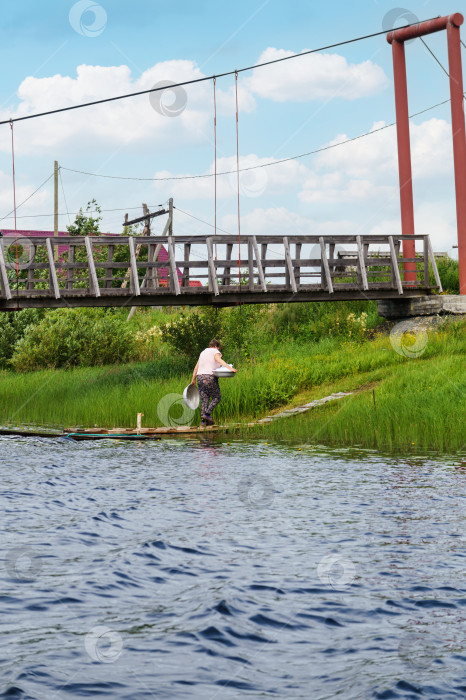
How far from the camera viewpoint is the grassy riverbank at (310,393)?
1616cm

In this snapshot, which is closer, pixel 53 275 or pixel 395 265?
pixel 53 275

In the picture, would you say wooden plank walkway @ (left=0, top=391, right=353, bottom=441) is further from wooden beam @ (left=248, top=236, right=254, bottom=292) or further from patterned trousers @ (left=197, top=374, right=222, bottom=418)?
wooden beam @ (left=248, top=236, right=254, bottom=292)

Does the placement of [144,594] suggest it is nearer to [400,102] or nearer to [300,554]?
[300,554]

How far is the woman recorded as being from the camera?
56.8 ft

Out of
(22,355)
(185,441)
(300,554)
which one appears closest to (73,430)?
(185,441)

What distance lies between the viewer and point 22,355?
102 ft

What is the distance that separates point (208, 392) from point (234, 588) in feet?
38.3

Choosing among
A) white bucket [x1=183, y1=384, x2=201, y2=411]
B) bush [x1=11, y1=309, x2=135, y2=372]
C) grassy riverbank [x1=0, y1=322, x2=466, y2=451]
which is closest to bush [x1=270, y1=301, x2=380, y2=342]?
grassy riverbank [x1=0, y1=322, x2=466, y2=451]

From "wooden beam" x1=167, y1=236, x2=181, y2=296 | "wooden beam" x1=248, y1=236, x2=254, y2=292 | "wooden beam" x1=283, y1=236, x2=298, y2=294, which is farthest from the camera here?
"wooden beam" x1=283, y1=236, x2=298, y2=294

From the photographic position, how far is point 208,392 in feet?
58.5

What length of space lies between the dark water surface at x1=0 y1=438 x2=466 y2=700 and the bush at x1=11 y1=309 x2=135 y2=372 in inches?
756

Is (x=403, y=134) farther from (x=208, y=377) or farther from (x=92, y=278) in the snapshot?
(x=208, y=377)

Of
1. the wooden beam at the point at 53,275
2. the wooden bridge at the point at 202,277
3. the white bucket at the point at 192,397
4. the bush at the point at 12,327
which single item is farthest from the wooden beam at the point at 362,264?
the bush at the point at 12,327

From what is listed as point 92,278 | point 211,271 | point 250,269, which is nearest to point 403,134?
point 250,269
